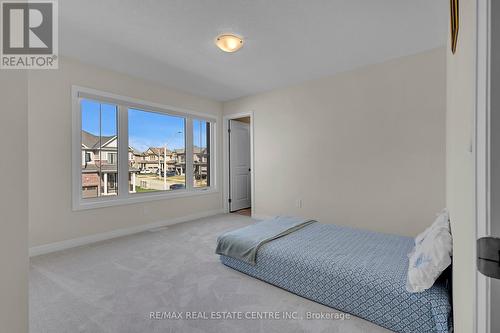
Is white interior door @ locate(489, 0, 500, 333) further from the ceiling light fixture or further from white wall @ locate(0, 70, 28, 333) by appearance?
the ceiling light fixture

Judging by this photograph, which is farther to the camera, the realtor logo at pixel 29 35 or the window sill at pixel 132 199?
the window sill at pixel 132 199

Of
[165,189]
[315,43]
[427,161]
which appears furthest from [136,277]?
[427,161]

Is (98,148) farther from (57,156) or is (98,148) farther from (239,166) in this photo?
(239,166)

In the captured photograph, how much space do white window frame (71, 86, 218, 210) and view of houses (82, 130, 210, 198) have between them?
0.08 m

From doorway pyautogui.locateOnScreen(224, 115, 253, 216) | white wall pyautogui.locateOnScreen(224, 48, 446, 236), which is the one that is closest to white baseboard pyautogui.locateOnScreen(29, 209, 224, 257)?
doorway pyautogui.locateOnScreen(224, 115, 253, 216)

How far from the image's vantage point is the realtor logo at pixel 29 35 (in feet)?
2.97

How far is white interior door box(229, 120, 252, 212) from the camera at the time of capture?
5.45 meters

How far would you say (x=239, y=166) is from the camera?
570 centimetres

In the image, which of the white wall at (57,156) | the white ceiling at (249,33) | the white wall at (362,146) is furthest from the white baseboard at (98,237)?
the white ceiling at (249,33)

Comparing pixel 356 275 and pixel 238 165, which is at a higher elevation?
pixel 238 165

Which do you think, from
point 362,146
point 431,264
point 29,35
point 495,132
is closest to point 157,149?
point 29,35

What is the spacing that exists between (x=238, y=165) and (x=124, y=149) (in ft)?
8.50

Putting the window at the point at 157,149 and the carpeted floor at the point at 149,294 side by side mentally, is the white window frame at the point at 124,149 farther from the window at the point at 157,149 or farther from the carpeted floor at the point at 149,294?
the carpeted floor at the point at 149,294

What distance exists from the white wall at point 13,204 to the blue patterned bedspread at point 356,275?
1.71 metres
